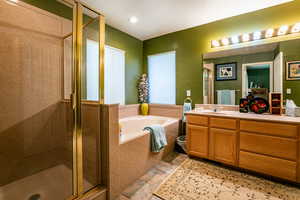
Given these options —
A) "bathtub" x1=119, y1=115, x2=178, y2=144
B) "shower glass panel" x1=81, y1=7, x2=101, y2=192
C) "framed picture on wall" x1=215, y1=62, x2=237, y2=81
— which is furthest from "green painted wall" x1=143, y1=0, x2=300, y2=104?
"shower glass panel" x1=81, y1=7, x2=101, y2=192

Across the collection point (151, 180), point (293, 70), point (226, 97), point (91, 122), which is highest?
point (293, 70)

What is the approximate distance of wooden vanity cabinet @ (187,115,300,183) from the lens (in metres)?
1.67

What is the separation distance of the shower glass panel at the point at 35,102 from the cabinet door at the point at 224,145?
1.97 m

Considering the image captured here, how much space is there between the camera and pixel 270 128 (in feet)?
5.80

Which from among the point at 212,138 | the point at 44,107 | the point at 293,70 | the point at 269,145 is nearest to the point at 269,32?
the point at 293,70

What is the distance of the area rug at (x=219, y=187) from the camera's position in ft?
5.08

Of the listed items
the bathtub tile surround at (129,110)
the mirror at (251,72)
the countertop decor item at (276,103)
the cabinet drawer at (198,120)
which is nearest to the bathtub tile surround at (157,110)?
the bathtub tile surround at (129,110)

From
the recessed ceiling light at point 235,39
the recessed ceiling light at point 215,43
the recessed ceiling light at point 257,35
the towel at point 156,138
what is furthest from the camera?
the recessed ceiling light at point 215,43

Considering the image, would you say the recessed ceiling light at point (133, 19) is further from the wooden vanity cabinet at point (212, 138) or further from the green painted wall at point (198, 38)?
the wooden vanity cabinet at point (212, 138)

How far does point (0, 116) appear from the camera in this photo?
170 centimetres

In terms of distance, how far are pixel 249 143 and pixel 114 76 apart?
104 inches

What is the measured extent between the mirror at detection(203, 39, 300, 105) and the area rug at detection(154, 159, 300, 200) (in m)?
1.26

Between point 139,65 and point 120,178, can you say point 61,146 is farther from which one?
point 139,65

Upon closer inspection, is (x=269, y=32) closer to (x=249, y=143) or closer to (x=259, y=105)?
(x=259, y=105)
